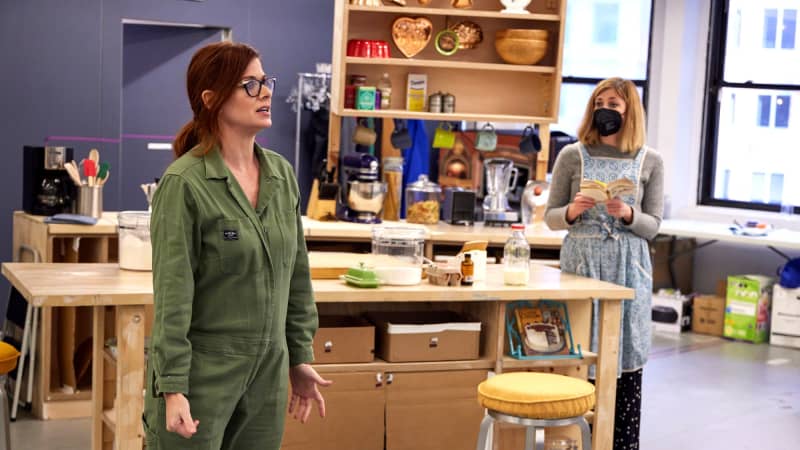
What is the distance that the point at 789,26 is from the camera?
8695 millimetres

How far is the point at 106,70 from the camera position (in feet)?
25.2

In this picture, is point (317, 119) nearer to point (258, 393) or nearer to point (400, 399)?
point (400, 399)

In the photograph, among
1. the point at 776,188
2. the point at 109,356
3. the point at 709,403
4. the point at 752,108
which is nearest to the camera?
the point at 109,356

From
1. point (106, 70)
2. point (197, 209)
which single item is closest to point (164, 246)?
point (197, 209)

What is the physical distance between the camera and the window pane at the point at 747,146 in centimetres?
879

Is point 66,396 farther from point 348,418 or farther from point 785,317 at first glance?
point 785,317

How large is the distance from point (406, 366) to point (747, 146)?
5.72 metres

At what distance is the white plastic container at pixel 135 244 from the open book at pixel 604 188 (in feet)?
5.63

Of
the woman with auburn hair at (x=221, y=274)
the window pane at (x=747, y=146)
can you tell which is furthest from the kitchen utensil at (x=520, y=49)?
the woman with auburn hair at (x=221, y=274)

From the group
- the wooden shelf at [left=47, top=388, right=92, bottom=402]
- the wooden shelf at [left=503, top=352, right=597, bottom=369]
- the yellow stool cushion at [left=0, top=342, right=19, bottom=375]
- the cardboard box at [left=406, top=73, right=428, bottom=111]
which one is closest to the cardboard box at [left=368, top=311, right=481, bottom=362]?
the wooden shelf at [left=503, top=352, right=597, bottom=369]

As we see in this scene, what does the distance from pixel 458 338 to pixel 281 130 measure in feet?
17.5

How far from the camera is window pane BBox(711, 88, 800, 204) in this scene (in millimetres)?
8789

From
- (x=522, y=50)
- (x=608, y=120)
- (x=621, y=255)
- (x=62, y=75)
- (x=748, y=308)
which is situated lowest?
(x=748, y=308)

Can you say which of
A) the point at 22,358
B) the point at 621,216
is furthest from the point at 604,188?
the point at 22,358
